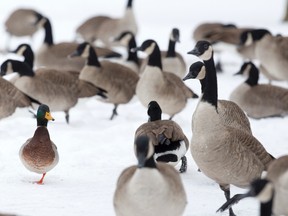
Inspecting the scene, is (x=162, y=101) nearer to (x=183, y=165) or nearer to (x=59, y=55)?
(x=183, y=165)

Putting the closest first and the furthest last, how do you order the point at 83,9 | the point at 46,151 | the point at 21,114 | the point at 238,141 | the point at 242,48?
the point at 238,141 → the point at 46,151 → the point at 21,114 → the point at 242,48 → the point at 83,9

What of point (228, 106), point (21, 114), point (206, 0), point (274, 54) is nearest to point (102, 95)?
point (21, 114)

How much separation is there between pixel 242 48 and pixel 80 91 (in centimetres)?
594

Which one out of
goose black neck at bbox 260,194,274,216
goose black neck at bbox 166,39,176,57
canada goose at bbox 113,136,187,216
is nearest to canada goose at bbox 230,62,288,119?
goose black neck at bbox 166,39,176,57

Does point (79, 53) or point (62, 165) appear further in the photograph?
point (79, 53)

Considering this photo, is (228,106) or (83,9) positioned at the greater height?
(228,106)

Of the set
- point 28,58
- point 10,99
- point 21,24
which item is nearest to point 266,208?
point 10,99

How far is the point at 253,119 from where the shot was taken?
11484mm

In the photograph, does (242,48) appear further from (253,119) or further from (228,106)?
(228,106)

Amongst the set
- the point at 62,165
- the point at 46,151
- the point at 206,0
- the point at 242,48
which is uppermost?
the point at 46,151

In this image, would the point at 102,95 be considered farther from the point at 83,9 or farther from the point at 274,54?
the point at 83,9

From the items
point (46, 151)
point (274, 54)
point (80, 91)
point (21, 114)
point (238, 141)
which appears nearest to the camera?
point (238, 141)

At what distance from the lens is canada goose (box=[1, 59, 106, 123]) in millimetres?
10758

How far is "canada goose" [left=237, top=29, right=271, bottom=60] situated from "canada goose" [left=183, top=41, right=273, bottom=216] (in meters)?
7.69
